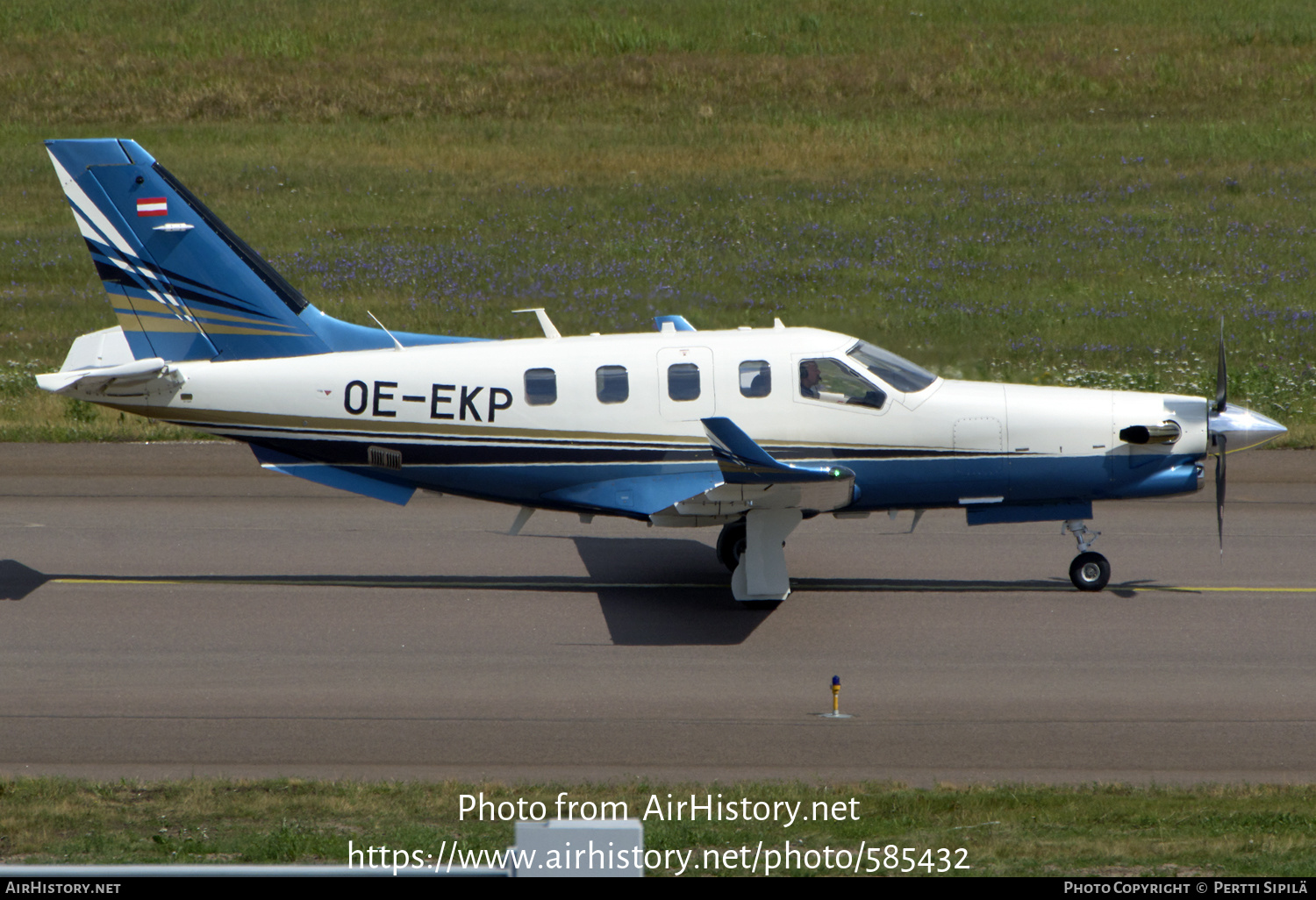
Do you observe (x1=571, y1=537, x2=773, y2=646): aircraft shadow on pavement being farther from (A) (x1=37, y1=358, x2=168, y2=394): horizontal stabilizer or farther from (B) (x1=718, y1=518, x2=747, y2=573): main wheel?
(A) (x1=37, y1=358, x2=168, y2=394): horizontal stabilizer

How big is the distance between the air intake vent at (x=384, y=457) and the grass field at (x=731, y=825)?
477 centimetres

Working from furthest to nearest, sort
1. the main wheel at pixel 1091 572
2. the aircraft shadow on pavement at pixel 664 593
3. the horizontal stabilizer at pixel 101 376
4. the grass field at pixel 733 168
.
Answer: the grass field at pixel 733 168, the main wheel at pixel 1091 572, the horizontal stabilizer at pixel 101 376, the aircraft shadow on pavement at pixel 664 593

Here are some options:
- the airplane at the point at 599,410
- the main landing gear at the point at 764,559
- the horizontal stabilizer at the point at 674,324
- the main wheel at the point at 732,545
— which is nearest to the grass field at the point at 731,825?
the main landing gear at the point at 764,559

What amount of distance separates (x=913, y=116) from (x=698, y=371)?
102 ft

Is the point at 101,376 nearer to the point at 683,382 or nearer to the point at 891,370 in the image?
the point at 683,382

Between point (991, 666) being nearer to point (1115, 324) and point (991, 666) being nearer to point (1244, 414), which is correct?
point (1244, 414)

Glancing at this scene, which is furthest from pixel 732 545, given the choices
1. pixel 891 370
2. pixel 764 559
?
pixel 891 370

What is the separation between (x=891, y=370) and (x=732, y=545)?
2.53 metres

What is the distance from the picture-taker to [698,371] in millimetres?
13172

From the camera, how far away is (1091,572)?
13.8 m

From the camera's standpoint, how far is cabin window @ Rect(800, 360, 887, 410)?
1316 cm

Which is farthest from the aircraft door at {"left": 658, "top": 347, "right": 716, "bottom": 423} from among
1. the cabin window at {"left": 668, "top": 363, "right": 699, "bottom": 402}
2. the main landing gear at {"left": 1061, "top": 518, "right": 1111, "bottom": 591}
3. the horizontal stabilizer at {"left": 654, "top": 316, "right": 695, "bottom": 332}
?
the main landing gear at {"left": 1061, "top": 518, "right": 1111, "bottom": 591}

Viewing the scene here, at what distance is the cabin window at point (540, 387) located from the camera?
43.5ft

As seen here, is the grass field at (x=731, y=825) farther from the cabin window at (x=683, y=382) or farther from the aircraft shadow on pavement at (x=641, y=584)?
the cabin window at (x=683, y=382)
